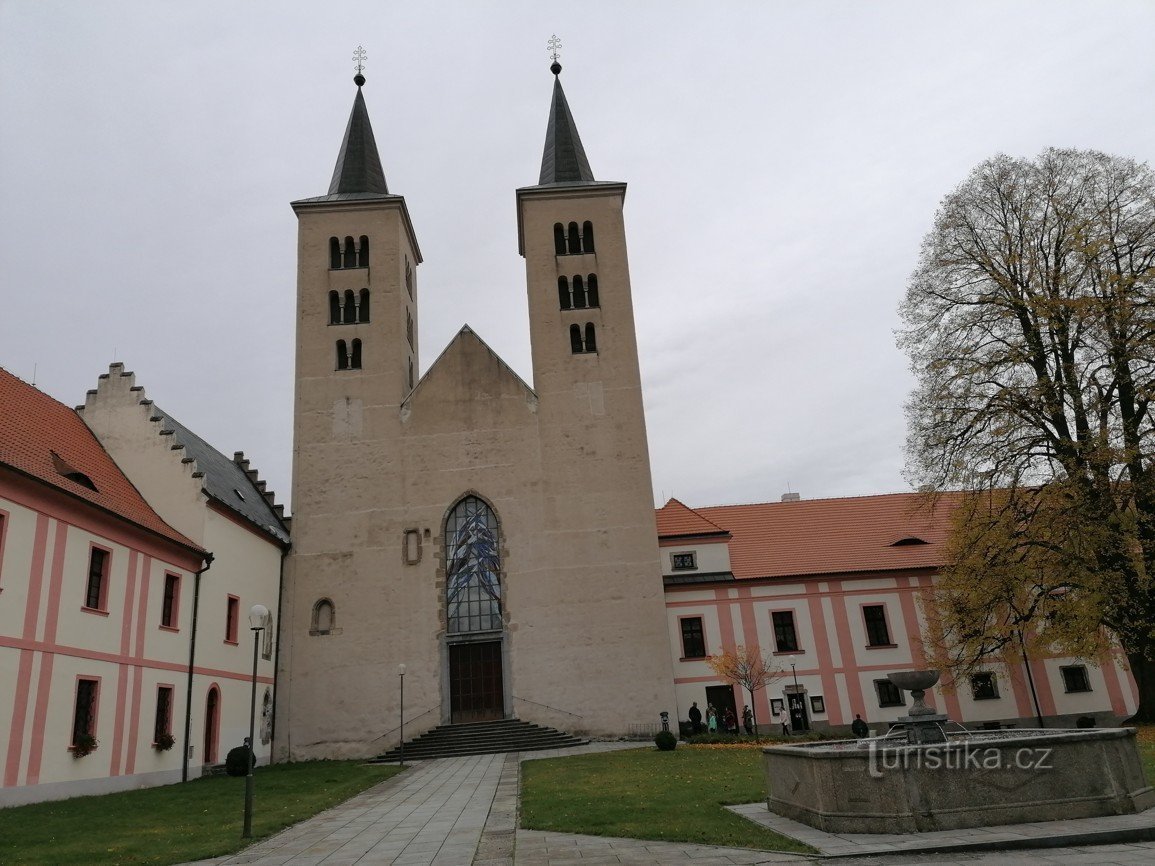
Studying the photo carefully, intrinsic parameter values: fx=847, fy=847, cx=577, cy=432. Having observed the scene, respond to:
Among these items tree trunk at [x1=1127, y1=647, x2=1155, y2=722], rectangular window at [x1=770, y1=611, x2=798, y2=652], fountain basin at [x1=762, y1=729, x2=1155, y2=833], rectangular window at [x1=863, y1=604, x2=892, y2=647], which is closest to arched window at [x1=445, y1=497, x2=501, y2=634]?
rectangular window at [x1=770, y1=611, x2=798, y2=652]

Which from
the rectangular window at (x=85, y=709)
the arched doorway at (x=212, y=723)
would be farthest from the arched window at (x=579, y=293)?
the rectangular window at (x=85, y=709)

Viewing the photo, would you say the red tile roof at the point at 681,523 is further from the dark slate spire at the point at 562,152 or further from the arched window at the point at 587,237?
the dark slate spire at the point at 562,152

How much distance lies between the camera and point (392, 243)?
3675 cm

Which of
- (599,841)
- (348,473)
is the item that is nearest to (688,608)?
(348,473)

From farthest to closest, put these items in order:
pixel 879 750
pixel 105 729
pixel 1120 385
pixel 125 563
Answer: pixel 1120 385
pixel 125 563
pixel 105 729
pixel 879 750

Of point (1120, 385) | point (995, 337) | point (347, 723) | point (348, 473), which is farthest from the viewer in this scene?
point (348, 473)

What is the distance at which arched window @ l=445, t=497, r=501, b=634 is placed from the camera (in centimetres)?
3173

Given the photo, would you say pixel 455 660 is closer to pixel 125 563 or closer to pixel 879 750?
pixel 125 563

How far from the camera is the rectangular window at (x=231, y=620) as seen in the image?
27.2 meters

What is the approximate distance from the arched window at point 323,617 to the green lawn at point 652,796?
12.1 m

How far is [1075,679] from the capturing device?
3300 cm

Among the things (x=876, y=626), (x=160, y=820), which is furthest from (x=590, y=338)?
(x=160, y=820)

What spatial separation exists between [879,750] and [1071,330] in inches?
733

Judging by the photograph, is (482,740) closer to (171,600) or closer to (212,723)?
(212,723)
